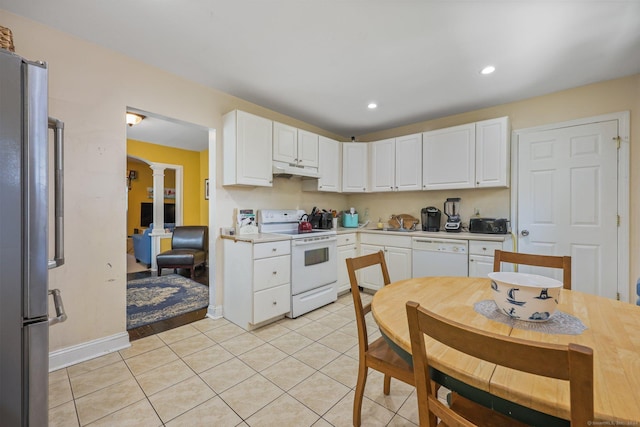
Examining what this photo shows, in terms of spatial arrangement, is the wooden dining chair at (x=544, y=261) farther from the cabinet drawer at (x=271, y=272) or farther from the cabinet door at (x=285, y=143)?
the cabinet door at (x=285, y=143)

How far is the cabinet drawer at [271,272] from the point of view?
2566mm

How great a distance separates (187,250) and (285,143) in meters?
2.83

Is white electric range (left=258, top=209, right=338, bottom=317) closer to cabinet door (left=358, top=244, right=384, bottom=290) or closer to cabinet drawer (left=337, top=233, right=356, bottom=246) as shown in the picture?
cabinet drawer (left=337, top=233, right=356, bottom=246)

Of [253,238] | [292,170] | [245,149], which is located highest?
[245,149]

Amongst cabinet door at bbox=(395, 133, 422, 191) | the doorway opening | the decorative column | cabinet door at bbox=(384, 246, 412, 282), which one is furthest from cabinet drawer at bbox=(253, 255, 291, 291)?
the decorative column

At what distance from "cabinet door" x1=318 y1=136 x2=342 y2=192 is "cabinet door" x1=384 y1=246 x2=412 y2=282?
4.02 ft

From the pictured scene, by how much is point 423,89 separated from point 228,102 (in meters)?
2.18

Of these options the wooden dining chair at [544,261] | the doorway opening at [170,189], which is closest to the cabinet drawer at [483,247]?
the wooden dining chair at [544,261]

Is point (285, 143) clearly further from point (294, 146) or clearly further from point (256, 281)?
point (256, 281)

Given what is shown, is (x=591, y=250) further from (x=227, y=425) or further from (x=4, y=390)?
(x=4, y=390)

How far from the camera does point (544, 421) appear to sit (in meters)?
0.63

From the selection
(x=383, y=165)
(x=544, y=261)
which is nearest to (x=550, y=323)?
(x=544, y=261)

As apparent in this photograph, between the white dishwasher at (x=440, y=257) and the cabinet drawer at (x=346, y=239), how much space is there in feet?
2.75

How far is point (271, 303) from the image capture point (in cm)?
268
